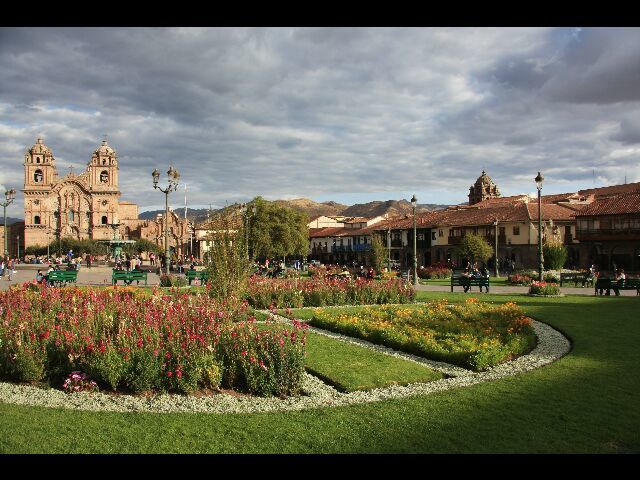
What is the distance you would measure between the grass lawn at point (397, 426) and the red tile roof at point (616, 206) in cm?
4797

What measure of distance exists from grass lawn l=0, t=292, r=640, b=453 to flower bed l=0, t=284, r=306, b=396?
3.68 feet

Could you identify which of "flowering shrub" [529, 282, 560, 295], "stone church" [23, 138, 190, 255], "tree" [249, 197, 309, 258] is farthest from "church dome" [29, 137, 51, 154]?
"flowering shrub" [529, 282, 560, 295]

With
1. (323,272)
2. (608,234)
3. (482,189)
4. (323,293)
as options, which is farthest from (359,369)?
(482,189)

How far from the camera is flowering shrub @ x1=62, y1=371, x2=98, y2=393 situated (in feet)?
27.5

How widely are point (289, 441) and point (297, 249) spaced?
64524mm

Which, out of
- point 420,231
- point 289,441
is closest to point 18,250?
point 420,231

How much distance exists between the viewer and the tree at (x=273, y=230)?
212 feet

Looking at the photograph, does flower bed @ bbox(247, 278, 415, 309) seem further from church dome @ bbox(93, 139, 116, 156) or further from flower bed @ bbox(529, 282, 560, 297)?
church dome @ bbox(93, 139, 116, 156)

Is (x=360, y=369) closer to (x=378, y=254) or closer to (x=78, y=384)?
(x=78, y=384)

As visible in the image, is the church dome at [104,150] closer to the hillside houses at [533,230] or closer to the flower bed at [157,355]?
the hillside houses at [533,230]

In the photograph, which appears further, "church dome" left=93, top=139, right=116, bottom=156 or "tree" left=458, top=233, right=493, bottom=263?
"church dome" left=93, top=139, right=116, bottom=156

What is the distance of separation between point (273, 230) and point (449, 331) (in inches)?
2149

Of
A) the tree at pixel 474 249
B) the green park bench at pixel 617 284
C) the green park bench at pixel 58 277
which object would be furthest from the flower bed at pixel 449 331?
the tree at pixel 474 249
